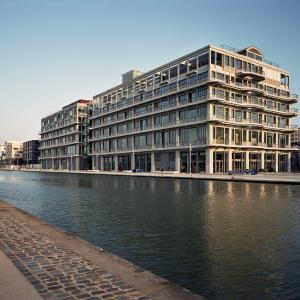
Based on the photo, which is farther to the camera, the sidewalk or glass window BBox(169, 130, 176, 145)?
glass window BBox(169, 130, 176, 145)

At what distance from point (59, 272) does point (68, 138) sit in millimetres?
132709

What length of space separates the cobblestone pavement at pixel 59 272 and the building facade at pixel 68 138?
4701 inches

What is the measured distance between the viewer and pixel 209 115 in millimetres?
70375

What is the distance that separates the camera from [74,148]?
434 ft

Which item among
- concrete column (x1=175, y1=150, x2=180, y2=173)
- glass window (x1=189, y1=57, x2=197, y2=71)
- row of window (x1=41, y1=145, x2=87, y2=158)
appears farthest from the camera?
row of window (x1=41, y1=145, x2=87, y2=158)

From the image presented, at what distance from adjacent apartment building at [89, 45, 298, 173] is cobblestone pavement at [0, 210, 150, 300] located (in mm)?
57390

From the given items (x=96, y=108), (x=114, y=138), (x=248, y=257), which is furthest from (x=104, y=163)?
(x=248, y=257)

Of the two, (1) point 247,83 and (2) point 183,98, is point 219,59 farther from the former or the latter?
(2) point 183,98

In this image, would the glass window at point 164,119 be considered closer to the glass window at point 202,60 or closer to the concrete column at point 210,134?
the concrete column at point 210,134

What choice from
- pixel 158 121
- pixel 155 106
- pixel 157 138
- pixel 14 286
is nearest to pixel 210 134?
pixel 157 138

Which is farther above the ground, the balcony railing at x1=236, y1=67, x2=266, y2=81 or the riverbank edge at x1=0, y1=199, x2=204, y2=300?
the balcony railing at x1=236, y1=67, x2=266, y2=81

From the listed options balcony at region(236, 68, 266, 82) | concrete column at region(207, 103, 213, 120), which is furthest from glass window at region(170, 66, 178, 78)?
concrete column at region(207, 103, 213, 120)

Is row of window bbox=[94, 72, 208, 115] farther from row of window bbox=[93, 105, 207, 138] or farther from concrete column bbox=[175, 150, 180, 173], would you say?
concrete column bbox=[175, 150, 180, 173]

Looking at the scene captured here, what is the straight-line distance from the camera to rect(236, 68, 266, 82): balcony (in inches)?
3004
